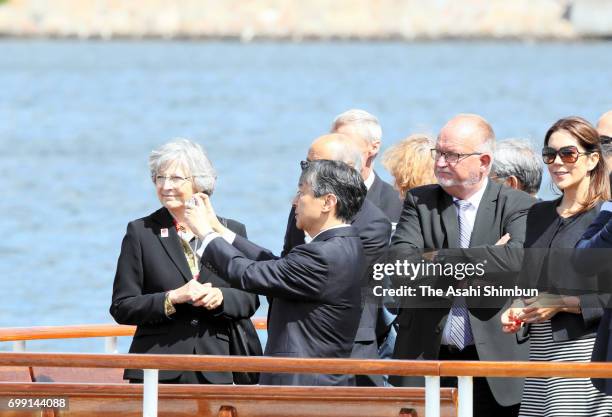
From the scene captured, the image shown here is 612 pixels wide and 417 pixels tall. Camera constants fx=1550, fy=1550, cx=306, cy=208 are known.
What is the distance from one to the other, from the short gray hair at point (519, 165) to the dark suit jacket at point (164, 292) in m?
1.51

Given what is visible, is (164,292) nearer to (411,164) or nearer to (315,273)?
(315,273)

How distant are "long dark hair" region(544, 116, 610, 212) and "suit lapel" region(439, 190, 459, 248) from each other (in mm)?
537

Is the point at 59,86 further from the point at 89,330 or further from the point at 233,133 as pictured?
the point at 89,330

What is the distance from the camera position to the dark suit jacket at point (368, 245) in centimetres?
698

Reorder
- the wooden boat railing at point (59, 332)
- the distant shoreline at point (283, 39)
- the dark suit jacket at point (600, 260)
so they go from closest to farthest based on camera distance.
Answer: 1. the dark suit jacket at point (600, 260)
2. the wooden boat railing at point (59, 332)
3. the distant shoreline at point (283, 39)

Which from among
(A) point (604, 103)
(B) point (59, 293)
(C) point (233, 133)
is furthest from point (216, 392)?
(A) point (604, 103)

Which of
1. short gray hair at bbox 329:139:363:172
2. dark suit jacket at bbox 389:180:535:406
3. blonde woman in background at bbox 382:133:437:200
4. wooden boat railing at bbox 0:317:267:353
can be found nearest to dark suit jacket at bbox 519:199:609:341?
dark suit jacket at bbox 389:180:535:406

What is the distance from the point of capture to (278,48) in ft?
530

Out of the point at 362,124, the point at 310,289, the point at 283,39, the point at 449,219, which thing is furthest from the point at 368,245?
the point at 283,39

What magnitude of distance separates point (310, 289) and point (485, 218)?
1.01 metres

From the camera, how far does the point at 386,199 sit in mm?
8312

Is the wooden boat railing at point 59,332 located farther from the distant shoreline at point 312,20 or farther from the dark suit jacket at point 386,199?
the distant shoreline at point 312,20

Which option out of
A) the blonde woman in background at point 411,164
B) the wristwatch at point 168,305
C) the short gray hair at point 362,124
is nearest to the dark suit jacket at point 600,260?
the blonde woman in background at point 411,164

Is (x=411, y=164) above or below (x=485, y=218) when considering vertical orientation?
above
